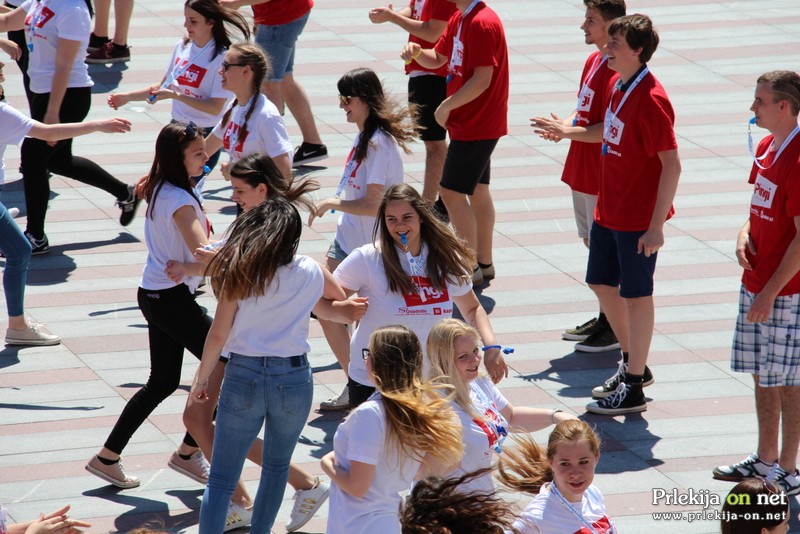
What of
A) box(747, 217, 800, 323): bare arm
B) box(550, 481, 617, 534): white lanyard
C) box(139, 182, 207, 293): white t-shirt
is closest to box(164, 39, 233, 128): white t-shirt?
box(139, 182, 207, 293): white t-shirt

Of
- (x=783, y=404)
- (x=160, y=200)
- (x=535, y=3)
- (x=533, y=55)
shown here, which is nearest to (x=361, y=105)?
(x=160, y=200)

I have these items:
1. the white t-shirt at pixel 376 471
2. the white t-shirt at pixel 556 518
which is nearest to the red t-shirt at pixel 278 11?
the white t-shirt at pixel 376 471

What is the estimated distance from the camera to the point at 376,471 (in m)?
4.25

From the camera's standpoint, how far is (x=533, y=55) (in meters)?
12.6

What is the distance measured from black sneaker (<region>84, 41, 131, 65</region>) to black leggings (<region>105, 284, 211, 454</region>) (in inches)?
265

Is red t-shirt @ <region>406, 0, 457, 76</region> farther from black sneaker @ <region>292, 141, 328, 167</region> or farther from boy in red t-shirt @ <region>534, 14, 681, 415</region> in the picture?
boy in red t-shirt @ <region>534, 14, 681, 415</region>

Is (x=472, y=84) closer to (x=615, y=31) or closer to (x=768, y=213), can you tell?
(x=615, y=31)

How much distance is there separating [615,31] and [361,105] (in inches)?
54.5

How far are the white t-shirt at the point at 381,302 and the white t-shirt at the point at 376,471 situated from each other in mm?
1072

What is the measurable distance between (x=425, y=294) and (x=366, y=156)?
1378mm

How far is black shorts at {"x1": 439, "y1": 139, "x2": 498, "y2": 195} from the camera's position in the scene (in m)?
7.99

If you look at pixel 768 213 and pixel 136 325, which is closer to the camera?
pixel 768 213

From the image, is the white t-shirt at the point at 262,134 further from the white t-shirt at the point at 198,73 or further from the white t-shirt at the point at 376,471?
the white t-shirt at the point at 376,471

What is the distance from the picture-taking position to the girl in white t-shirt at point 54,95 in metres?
8.45
